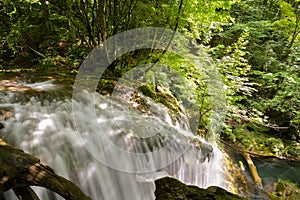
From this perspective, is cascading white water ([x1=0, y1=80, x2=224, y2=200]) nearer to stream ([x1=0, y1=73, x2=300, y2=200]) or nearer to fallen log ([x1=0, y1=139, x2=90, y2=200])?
stream ([x1=0, y1=73, x2=300, y2=200])

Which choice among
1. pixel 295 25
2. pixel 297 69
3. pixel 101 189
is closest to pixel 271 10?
pixel 295 25

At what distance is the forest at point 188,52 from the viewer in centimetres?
556

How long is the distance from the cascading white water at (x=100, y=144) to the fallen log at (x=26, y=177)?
1.63 feet

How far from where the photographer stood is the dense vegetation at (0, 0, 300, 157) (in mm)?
5582

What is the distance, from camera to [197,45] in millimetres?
6422

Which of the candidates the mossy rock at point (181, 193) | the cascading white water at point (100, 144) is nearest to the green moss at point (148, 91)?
the cascading white water at point (100, 144)

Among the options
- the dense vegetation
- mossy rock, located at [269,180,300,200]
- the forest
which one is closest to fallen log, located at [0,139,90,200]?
the forest

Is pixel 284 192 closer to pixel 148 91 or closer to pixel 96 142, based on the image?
pixel 148 91

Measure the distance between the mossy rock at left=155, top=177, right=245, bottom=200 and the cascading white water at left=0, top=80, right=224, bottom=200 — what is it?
81 centimetres

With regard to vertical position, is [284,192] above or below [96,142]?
below

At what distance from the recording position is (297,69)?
9750 millimetres

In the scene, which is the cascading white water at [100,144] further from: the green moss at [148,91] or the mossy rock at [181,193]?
the green moss at [148,91]

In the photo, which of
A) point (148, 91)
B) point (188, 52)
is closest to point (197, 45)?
point (188, 52)

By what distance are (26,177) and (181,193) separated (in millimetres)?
1319
